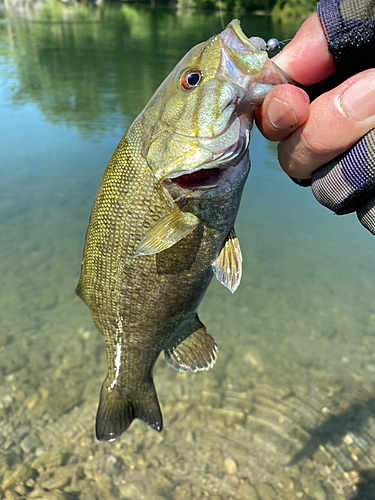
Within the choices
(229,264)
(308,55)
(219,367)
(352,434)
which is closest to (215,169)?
(229,264)

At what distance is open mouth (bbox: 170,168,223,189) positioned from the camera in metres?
2.22

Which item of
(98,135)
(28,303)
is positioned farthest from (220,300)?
A: (98,135)

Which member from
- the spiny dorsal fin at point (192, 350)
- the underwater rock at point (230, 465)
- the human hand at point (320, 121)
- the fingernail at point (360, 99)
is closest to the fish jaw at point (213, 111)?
the human hand at point (320, 121)

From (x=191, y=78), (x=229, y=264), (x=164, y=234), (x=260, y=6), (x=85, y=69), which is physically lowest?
(x=260, y=6)

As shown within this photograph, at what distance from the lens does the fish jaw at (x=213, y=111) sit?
1.99 meters

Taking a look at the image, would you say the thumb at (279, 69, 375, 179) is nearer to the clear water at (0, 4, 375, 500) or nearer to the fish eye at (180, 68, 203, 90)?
the fish eye at (180, 68, 203, 90)

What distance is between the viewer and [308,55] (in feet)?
6.53

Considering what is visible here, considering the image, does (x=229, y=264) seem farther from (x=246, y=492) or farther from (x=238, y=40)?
(x=246, y=492)

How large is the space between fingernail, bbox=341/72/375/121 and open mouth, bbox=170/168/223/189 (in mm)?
752

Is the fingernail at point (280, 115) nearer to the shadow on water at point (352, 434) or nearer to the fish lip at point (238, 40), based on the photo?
the fish lip at point (238, 40)

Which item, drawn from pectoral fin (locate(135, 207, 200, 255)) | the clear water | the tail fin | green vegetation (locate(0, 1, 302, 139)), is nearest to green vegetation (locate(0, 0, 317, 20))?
green vegetation (locate(0, 1, 302, 139))

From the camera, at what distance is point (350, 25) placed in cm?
186

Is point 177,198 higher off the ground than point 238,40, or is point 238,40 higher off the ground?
point 238,40

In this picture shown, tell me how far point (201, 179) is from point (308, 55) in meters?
0.86
